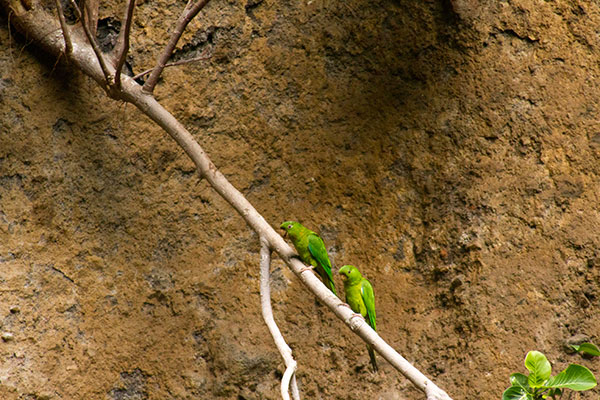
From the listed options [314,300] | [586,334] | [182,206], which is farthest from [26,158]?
[586,334]

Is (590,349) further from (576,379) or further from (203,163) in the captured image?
(203,163)

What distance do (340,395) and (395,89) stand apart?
1.55 metres

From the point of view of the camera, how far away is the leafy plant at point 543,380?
2.27 meters

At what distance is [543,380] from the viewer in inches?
92.0

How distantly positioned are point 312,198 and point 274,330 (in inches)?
35.7

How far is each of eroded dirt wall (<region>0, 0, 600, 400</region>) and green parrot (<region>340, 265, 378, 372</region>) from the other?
9.9 inches

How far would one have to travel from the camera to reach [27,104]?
310 cm

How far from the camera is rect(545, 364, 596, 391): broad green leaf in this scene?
7.43ft

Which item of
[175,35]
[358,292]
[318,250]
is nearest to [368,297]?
[358,292]

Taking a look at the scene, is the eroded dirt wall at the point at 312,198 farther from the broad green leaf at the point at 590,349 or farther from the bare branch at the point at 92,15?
the broad green leaf at the point at 590,349

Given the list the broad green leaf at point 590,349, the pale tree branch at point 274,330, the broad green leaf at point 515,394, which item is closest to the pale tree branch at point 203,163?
the pale tree branch at point 274,330

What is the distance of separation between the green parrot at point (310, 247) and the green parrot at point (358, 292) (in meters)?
0.09

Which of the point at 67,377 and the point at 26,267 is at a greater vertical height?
the point at 26,267

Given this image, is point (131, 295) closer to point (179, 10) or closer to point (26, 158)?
point (26, 158)
